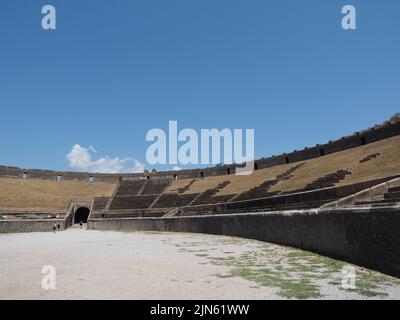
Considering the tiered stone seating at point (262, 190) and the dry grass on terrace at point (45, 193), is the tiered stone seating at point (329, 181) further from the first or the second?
the dry grass on terrace at point (45, 193)

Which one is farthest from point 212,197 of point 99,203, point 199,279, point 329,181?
point 199,279

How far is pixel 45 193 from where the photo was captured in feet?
158

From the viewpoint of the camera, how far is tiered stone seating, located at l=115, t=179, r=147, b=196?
50406 millimetres

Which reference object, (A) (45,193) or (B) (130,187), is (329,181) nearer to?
(B) (130,187)

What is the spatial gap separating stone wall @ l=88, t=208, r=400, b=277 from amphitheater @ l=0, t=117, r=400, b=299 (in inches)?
Answer: 1.1

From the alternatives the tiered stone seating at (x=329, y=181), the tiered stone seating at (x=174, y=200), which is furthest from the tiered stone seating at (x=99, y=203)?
the tiered stone seating at (x=329, y=181)

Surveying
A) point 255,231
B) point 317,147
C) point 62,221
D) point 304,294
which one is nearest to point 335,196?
point 255,231

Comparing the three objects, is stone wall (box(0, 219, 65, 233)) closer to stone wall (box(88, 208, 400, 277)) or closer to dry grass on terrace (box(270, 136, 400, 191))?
dry grass on terrace (box(270, 136, 400, 191))

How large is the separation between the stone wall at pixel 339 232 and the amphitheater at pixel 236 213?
0.03 meters

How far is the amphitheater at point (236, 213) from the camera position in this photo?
7438 millimetres

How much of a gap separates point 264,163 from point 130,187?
18.9 meters

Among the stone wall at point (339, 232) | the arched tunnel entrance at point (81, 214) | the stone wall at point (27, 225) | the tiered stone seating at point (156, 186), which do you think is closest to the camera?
the stone wall at point (339, 232)
